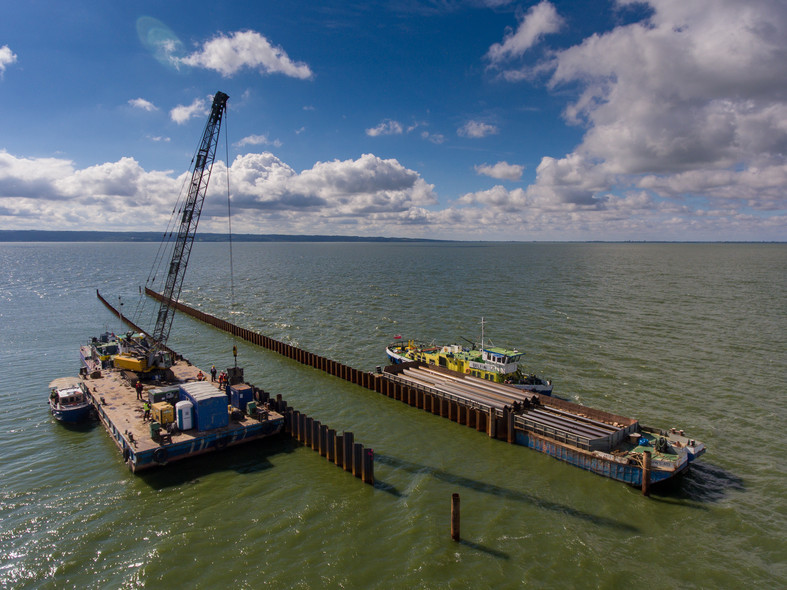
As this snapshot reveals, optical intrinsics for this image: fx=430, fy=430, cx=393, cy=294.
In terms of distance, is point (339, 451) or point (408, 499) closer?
point (408, 499)

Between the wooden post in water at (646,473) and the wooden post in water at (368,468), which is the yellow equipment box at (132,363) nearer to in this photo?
the wooden post in water at (368,468)

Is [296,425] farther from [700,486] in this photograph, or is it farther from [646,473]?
[700,486]

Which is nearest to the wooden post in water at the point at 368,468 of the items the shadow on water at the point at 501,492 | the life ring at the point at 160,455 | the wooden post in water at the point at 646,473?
the shadow on water at the point at 501,492

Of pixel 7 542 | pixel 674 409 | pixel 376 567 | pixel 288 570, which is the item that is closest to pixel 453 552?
pixel 376 567

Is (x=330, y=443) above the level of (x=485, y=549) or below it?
above

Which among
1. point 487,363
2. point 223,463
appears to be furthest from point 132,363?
point 487,363

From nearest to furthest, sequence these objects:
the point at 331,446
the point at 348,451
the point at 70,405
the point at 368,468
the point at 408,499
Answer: the point at 408,499
the point at 368,468
the point at 348,451
the point at 331,446
the point at 70,405

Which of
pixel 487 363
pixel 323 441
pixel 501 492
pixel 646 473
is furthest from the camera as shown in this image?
pixel 487 363
